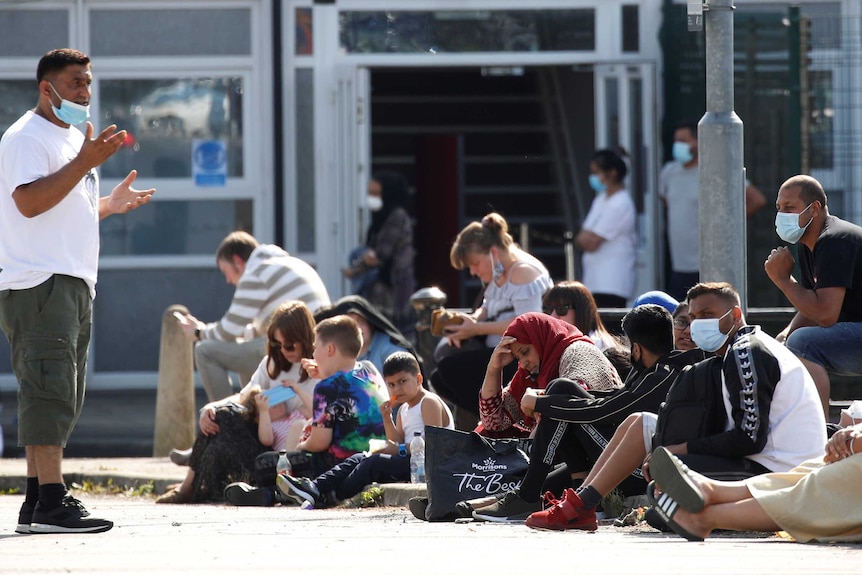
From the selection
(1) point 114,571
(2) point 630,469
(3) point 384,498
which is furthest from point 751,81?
(1) point 114,571

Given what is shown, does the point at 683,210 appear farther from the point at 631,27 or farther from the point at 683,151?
the point at 631,27

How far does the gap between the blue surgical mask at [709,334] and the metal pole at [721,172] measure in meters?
1.27

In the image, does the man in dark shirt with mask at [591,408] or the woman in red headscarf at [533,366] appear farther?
the woman in red headscarf at [533,366]

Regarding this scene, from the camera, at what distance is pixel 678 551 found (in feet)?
18.3

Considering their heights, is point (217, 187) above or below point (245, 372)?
above

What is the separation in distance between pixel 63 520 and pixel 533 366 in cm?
240

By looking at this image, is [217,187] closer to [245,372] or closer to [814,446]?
[245,372]

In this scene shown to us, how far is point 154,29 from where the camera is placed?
1412cm

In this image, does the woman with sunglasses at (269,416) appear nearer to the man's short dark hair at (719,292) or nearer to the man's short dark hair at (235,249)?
the man's short dark hair at (235,249)

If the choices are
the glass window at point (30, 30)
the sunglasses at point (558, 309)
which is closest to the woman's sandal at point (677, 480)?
the sunglasses at point (558, 309)

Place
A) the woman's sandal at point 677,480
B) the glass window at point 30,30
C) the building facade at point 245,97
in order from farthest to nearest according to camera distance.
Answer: the glass window at point 30,30, the building facade at point 245,97, the woman's sandal at point 677,480

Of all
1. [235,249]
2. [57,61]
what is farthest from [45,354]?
[235,249]

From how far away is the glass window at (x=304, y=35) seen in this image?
14031 mm

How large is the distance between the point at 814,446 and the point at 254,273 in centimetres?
529
